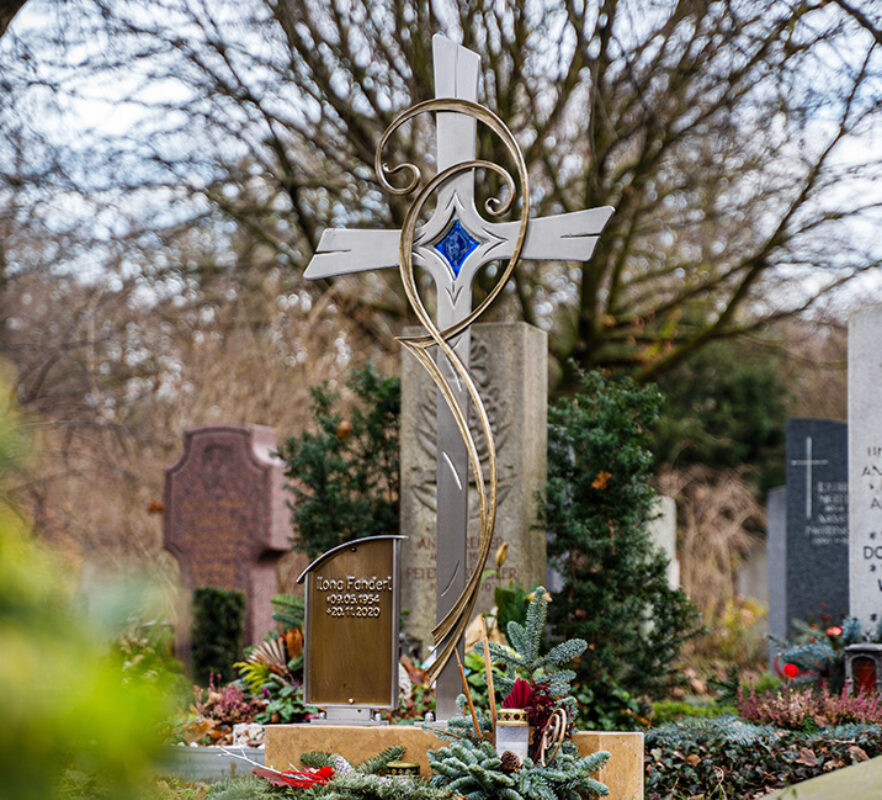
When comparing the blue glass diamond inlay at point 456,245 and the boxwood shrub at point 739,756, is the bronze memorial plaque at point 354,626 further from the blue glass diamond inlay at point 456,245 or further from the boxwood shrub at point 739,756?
the blue glass diamond inlay at point 456,245

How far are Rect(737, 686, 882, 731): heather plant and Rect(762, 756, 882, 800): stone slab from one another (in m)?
1.04

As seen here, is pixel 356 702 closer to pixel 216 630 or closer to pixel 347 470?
pixel 347 470

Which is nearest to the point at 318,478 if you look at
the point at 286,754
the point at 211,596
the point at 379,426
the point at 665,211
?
the point at 379,426

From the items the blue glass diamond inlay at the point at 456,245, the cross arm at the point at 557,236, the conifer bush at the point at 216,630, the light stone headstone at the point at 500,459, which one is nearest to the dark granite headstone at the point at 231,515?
the conifer bush at the point at 216,630

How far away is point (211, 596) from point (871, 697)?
5.34 m

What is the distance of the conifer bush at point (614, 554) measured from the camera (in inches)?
293

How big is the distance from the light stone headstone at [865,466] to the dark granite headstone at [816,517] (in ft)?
8.05

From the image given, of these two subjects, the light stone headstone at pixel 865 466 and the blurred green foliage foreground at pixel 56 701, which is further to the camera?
the light stone headstone at pixel 865 466

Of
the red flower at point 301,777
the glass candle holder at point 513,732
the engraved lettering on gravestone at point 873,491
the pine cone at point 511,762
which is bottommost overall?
the red flower at point 301,777

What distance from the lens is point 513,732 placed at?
4832mm

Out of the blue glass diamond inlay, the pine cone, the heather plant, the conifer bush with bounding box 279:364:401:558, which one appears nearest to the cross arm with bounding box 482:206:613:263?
the blue glass diamond inlay

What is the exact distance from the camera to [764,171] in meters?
12.5

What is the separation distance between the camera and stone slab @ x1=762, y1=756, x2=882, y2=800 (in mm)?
4688

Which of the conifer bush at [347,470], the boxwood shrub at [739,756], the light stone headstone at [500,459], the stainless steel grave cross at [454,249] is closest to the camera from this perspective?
the boxwood shrub at [739,756]
